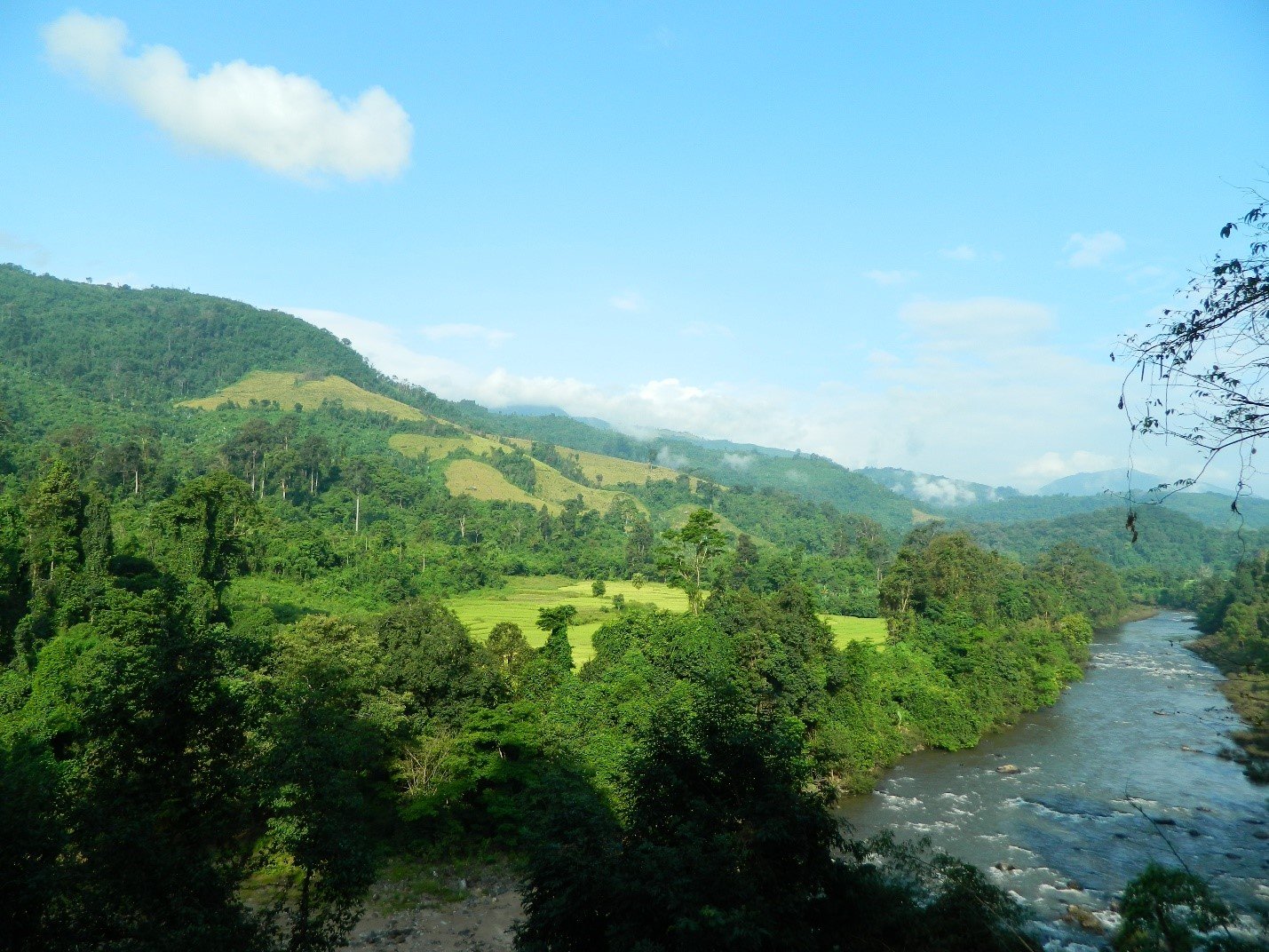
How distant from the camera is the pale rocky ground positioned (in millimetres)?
18516

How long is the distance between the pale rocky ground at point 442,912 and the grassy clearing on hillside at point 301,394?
128m

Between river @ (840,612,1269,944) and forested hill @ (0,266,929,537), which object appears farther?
forested hill @ (0,266,929,537)

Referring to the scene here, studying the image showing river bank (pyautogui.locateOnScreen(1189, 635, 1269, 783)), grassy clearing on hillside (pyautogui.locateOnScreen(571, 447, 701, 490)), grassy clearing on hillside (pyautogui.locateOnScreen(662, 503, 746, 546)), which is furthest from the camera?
grassy clearing on hillside (pyautogui.locateOnScreen(571, 447, 701, 490))

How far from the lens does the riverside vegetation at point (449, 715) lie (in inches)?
424

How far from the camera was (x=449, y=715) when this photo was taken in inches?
984

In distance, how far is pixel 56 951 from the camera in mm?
8555

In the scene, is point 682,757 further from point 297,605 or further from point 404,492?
point 404,492

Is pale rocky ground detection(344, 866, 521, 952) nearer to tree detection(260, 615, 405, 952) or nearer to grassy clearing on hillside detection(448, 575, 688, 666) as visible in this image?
tree detection(260, 615, 405, 952)

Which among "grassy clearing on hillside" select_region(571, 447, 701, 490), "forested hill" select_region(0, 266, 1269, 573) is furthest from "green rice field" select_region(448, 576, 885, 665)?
"grassy clearing on hillside" select_region(571, 447, 701, 490)

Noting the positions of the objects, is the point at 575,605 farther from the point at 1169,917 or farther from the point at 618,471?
the point at 618,471

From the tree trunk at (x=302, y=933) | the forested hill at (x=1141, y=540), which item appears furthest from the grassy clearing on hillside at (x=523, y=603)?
the forested hill at (x=1141, y=540)

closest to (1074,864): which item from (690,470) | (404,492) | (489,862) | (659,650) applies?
(659,650)

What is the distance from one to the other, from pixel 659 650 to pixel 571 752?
305 inches

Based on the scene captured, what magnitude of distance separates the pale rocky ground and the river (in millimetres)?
13275
